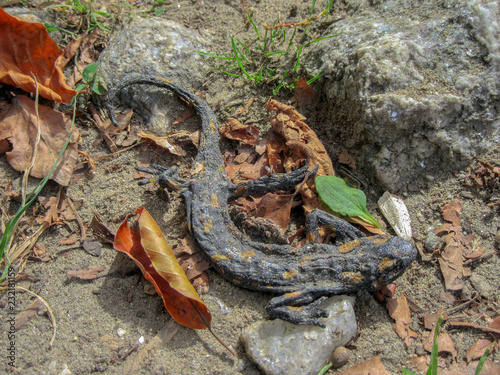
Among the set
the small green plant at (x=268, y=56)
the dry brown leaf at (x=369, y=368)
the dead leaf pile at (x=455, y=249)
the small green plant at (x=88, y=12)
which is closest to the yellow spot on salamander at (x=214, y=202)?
the small green plant at (x=268, y=56)

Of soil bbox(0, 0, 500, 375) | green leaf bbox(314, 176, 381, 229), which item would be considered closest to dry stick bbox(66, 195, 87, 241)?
soil bbox(0, 0, 500, 375)

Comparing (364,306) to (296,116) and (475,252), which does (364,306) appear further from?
(296,116)

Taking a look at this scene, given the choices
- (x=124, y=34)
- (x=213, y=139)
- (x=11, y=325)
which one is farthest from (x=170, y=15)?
(x=11, y=325)

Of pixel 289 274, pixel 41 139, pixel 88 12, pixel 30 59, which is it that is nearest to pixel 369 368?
pixel 289 274

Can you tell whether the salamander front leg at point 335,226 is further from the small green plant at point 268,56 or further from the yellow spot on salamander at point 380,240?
the small green plant at point 268,56

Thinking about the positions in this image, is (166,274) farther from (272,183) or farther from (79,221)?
(272,183)

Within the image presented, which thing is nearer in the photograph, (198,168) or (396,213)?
(396,213)

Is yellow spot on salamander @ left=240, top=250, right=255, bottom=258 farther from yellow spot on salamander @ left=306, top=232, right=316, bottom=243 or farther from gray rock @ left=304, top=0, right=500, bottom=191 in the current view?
gray rock @ left=304, top=0, right=500, bottom=191
